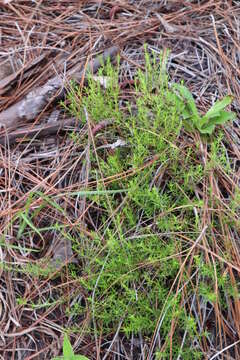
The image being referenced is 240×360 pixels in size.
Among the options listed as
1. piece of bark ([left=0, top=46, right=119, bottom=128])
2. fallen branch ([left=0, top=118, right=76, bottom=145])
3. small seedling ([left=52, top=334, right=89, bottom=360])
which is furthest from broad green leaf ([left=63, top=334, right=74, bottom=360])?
piece of bark ([left=0, top=46, right=119, bottom=128])

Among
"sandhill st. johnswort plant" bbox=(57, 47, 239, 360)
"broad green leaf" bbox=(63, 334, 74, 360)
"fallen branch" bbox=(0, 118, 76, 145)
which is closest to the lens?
"broad green leaf" bbox=(63, 334, 74, 360)

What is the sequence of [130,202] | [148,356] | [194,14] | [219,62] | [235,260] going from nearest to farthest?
[148,356], [235,260], [130,202], [219,62], [194,14]

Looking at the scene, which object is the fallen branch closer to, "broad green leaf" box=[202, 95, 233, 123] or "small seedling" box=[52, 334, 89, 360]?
"broad green leaf" box=[202, 95, 233, 123]

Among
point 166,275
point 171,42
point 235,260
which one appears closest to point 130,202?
point 166,275

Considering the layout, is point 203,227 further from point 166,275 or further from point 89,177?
point 89,177

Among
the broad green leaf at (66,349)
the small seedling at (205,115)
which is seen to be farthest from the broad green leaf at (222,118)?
the broad green leaf at (66,349)

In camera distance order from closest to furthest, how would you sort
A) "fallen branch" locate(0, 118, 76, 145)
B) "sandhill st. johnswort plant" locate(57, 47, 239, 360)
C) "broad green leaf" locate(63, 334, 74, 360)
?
"broad green leaf" locate(63, 334, 74, 360) < "sandhill st. johnswort plant" locate(57, 47, 239, 360) < "fallen branch" locate(0, 118, 76, 145)

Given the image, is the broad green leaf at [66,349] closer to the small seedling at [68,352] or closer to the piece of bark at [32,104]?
the small seedling at [68,352]

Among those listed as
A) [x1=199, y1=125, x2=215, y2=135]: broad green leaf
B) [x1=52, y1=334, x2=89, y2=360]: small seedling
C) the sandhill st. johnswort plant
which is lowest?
[x1=52, y1=334, x2=89, y2=360]: small seedling
